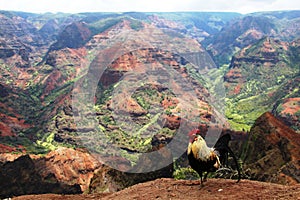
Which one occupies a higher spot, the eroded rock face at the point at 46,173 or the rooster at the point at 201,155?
the rooster at the point at 201,155

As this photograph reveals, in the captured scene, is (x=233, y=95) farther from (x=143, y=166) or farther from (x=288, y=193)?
(x=288, y=193)

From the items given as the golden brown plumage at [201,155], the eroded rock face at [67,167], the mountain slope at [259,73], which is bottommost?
the eroded rock face at [67,167]

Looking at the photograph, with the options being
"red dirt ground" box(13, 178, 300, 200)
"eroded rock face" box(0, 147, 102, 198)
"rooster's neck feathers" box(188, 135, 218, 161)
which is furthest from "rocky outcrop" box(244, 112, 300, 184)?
"eroded rock face" box(0, 147, 102, 198)

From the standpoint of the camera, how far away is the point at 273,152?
98.9 feet

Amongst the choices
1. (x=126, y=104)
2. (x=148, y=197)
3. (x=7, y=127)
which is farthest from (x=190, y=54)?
(x=148, y=197)

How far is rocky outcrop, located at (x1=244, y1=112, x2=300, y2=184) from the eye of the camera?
25031 millimetres

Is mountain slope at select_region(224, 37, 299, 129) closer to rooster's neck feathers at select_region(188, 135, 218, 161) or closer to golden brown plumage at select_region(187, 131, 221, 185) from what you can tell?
golden brown plumage at select_region(187, 131, 221, 185)

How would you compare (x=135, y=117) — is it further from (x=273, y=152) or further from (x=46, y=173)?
(x=273, y=152)

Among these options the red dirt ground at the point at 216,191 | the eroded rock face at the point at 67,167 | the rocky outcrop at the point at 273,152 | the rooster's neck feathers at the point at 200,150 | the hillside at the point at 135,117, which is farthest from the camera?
the eroded rock face at the point at 67,167

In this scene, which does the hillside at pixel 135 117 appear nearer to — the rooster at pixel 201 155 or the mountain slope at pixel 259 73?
the mountain slope at pixel 259 73

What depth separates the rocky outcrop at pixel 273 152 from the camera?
25.0 metres

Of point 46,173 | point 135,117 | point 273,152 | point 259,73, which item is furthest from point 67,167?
A: point 259,73

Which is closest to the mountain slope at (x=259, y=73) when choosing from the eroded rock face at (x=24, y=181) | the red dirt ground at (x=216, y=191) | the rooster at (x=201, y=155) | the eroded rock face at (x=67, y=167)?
the eroded rock face at (x=67, y=167)

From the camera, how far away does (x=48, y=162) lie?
5631 cm
